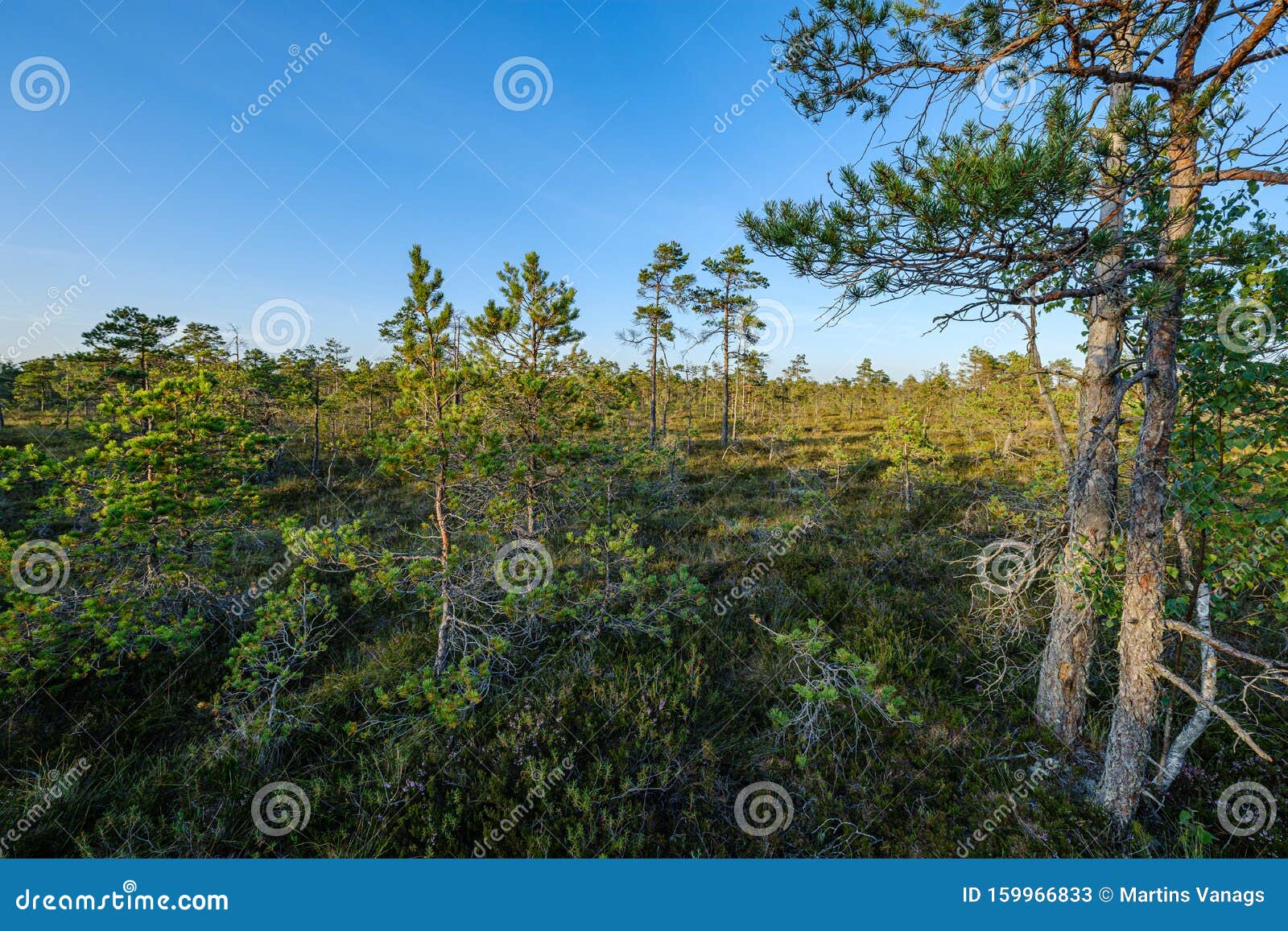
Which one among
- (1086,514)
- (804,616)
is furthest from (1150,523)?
(804,616)

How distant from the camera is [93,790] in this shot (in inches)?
151

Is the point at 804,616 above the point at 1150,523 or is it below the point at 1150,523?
below

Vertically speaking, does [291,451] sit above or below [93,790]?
above

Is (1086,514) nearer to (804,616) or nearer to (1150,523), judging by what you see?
(1150,523)

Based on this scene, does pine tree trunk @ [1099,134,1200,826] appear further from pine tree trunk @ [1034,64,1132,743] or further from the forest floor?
the forest floor

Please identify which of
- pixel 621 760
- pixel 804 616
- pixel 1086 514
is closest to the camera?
pixel 1086 514

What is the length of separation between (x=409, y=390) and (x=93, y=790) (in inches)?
176

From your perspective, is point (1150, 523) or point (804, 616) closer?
point (1150, 523)

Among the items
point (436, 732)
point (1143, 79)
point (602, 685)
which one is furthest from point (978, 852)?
point (1143, 79)

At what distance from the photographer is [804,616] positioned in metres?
6.53

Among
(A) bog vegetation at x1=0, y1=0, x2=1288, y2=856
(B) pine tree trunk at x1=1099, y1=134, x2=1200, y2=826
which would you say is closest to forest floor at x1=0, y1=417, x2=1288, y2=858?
(A) bog vegetation at x1=0, y1=0, x2=1288, y2=856

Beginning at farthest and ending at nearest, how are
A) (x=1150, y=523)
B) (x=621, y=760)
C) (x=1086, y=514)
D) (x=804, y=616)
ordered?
(x=804, y=616)
(x=621, y=760)
(x=1086, y=514)
(x=1150, y=523)

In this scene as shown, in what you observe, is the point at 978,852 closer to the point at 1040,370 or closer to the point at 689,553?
the point at 1040,370

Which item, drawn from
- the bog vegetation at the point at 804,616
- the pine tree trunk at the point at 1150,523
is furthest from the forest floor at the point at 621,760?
the pine tree trunk at the point at 1150,523
